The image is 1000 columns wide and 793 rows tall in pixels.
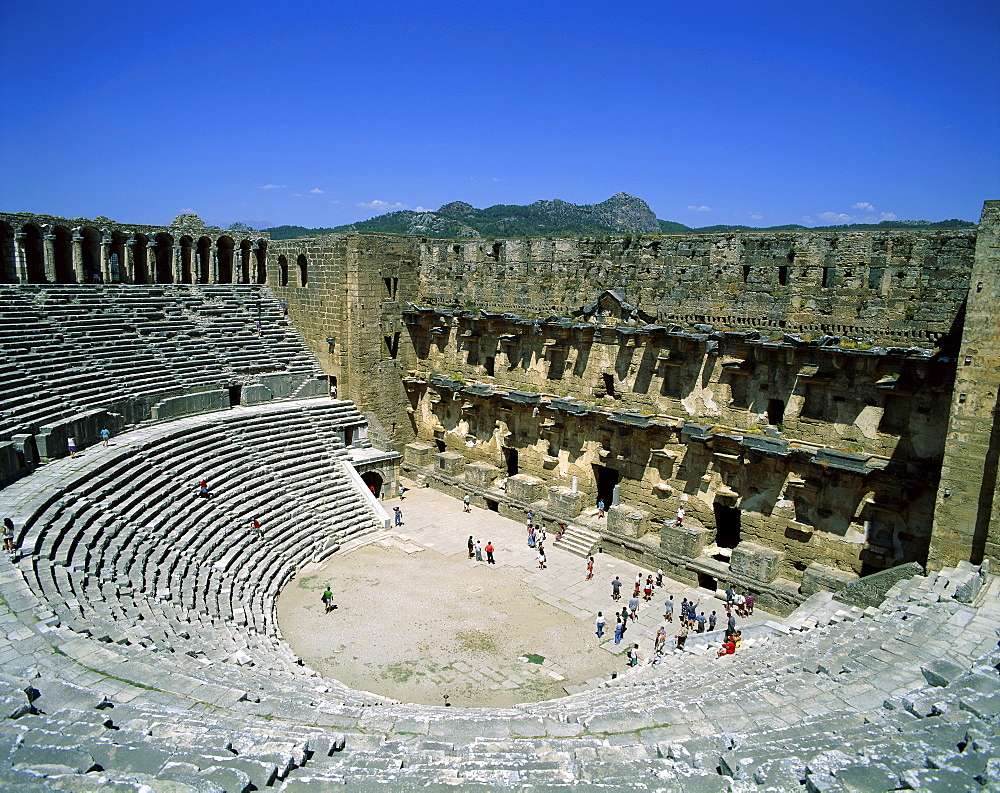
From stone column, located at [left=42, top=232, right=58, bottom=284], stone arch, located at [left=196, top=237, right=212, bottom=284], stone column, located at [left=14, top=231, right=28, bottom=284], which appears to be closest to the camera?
stone column, located at [left=14, top=231, right=28, bottom=284]

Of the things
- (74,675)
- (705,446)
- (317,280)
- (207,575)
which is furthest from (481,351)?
(74,675)

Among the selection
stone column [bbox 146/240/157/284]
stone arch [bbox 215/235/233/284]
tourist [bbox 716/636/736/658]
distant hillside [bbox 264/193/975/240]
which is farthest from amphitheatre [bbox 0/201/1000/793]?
distant hillside [bbox 264/193/975/240]

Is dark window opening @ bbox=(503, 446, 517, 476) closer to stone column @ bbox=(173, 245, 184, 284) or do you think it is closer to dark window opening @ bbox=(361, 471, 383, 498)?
dark window opening @ bbox=(361, 471, 383, 498)

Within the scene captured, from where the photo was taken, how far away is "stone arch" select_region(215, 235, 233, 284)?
2727 centimetres

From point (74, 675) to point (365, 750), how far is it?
11.9 ft

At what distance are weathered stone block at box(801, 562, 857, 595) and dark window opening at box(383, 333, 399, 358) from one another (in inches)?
625

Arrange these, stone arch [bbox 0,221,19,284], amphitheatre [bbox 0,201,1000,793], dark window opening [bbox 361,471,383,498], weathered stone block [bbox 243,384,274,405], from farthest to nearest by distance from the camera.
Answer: weathered stone block [bbox 243,384,274,405], dark window opening [bbox 361,471,383,498], stone arch [bbox 0,221,19,284], amphitheatre [bbox 0,201,1000,793]

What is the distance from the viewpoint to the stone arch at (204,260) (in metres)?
26.9

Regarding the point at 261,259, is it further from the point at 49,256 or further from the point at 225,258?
the point at 49,256

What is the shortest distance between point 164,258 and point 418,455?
1199 cm

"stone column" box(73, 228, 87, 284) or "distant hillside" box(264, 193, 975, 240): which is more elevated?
"distant hillside" box(264, 193, 975, 240)

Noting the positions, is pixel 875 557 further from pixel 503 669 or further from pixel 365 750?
pixel 365 750

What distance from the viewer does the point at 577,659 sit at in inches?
551

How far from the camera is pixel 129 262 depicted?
24.7 meters
